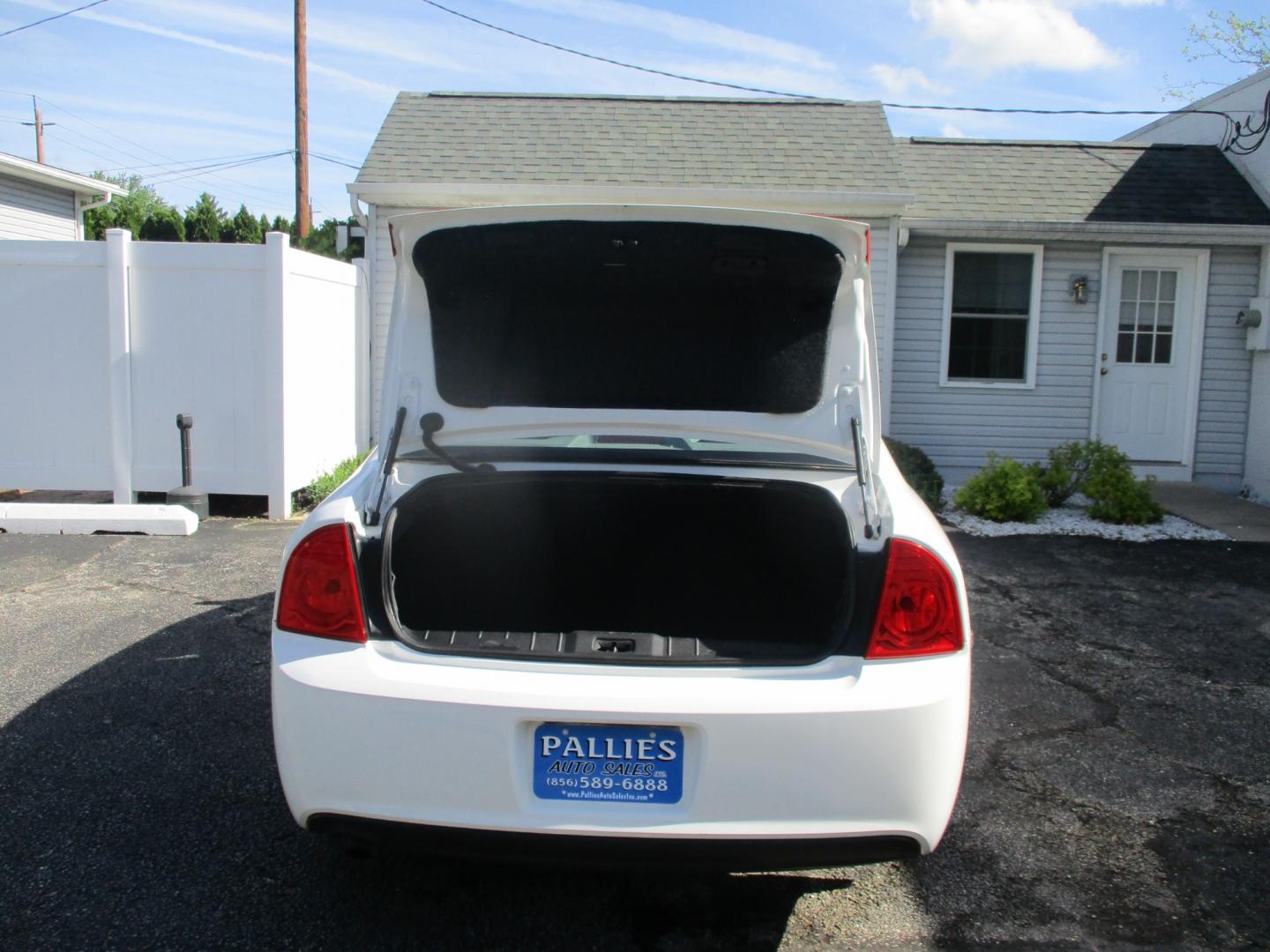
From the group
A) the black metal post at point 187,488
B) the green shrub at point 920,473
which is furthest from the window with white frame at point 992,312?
the black metal post at point 187,488

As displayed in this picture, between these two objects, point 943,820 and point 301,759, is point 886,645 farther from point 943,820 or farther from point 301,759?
point 301,759

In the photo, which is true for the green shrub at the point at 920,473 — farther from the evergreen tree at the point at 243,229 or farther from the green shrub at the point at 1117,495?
the evergreen tree at the point at 243,229

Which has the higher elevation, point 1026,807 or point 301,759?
point 301,759

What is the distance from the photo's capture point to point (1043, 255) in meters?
10.6

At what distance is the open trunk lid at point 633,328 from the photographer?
2.75 meters

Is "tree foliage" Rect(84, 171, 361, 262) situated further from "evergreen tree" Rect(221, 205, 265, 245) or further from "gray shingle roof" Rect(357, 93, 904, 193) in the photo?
"gray shingle roof" Rect(357, 93, 904, 193)

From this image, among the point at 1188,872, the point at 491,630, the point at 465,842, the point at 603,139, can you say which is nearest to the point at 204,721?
the point at 491,630

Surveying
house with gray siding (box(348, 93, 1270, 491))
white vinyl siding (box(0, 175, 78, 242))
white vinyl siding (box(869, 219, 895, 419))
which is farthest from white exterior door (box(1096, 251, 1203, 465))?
white vinyl siding (box(0, 175, 78, 242))

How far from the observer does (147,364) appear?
818 cm

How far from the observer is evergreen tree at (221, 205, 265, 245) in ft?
79.8

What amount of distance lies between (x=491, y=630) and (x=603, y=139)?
9.44 m

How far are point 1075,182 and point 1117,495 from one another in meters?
4.28

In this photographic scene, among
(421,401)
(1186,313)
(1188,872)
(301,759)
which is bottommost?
(1188,872)

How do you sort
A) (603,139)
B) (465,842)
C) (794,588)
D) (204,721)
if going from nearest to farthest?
(465,842), (794,588), (204,721), (603,139)
